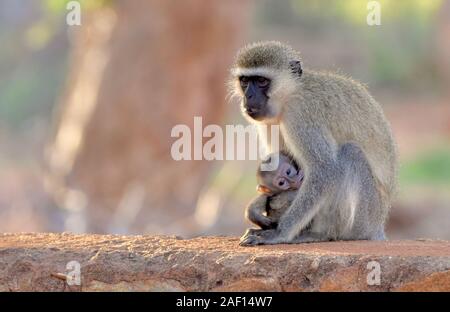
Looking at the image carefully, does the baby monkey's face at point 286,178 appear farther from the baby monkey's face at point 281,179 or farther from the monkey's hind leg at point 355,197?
the monkey's hind leg at point 355,197

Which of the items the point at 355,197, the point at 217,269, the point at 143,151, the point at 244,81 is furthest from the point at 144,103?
the point at 217,269

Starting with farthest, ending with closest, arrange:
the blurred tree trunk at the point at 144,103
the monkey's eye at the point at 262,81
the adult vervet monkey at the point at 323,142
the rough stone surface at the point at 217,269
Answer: the blurred tree trunk at the point at 144,103
the monkey's eye at the point at 262,81
the adult vervet monkey at the point at 323,142
the rough stone surface at the point at 217,269

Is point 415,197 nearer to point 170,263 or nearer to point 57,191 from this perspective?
point 57,191

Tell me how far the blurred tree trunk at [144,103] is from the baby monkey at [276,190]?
855cm

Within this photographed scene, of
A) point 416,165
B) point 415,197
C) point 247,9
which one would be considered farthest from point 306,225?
point 416,165

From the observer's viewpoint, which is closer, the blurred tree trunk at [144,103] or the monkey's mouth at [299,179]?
the monkey's mouth at [299,179]

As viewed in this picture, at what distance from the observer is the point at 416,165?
25.2 m

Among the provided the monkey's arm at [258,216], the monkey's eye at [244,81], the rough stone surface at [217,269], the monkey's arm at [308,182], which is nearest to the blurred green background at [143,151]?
the monkey's eye at [244,81]

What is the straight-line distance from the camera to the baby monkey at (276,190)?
8.57 meters

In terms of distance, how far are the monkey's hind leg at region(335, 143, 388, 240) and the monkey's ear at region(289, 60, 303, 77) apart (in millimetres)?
817

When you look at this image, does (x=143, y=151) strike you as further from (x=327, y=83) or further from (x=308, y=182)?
(x=308, y=182)

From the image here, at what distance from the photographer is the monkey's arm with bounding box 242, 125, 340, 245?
8.24 metres

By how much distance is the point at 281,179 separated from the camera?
8609 millimetres
